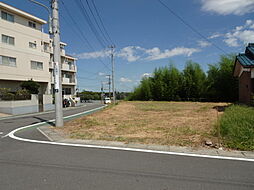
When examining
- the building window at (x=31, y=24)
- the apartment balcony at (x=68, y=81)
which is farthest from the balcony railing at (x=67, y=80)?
the building window at (x=31, y=24)

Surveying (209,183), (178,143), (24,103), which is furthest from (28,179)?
(24,103)

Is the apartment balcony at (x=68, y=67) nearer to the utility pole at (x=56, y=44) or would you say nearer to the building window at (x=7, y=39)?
the building window at (x=7, y=39)

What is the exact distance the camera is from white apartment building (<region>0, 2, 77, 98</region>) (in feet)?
58.0

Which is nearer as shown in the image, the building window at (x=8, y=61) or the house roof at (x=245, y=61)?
the house roof at (x=245, y=61)

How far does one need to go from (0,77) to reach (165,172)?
19.4 metres

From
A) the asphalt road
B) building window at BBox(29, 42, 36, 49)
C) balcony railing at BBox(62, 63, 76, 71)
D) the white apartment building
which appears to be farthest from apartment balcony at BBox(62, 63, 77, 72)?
the asphalt road

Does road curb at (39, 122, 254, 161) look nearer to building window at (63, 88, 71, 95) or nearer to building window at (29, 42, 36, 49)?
building window at (29, 42, 36, 49)

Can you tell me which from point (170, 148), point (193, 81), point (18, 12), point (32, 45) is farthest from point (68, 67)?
point (170, 148)

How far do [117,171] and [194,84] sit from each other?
2631 centimetres

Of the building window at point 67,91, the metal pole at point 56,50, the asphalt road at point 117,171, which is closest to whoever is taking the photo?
the asphalt road at point 117,171

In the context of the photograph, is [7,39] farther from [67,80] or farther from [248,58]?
[248,58]

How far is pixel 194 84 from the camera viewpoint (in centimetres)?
2703

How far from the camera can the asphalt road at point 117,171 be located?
269 centimetres

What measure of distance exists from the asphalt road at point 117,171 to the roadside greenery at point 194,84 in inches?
958
